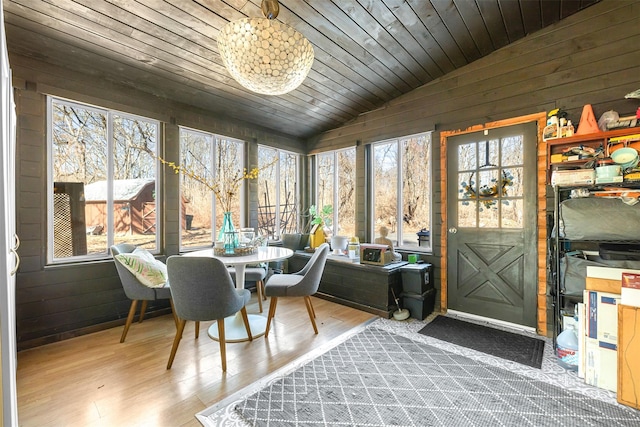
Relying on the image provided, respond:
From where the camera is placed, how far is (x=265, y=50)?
1.82m

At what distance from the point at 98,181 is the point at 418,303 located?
3635 millimetres

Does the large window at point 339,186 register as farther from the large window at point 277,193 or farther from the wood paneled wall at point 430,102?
the wood paneled wall at point 430,102

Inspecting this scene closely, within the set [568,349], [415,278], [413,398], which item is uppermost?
[415,278]

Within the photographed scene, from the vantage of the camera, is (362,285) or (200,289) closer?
(200,289)

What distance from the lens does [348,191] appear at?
4.63 meters

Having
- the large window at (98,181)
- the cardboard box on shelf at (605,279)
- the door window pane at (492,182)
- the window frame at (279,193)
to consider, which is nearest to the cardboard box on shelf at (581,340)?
the cardboard box on shelf at (605,279)

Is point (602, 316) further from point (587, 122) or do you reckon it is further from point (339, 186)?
point (339, 186)

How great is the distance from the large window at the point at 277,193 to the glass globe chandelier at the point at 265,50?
2.52 meters

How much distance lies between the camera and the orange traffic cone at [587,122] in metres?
2.50

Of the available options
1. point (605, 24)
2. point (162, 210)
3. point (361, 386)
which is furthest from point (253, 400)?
point (605, 24)

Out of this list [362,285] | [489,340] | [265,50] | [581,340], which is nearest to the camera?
[265,50]

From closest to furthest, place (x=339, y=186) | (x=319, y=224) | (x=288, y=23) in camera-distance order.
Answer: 1. (x=288, y=23)
2. (x=319, y=224)
3. (x=339, y=186)

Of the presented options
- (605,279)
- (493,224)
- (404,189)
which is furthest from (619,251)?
(404,189)

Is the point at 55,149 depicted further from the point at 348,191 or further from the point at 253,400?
the point at 348,191
